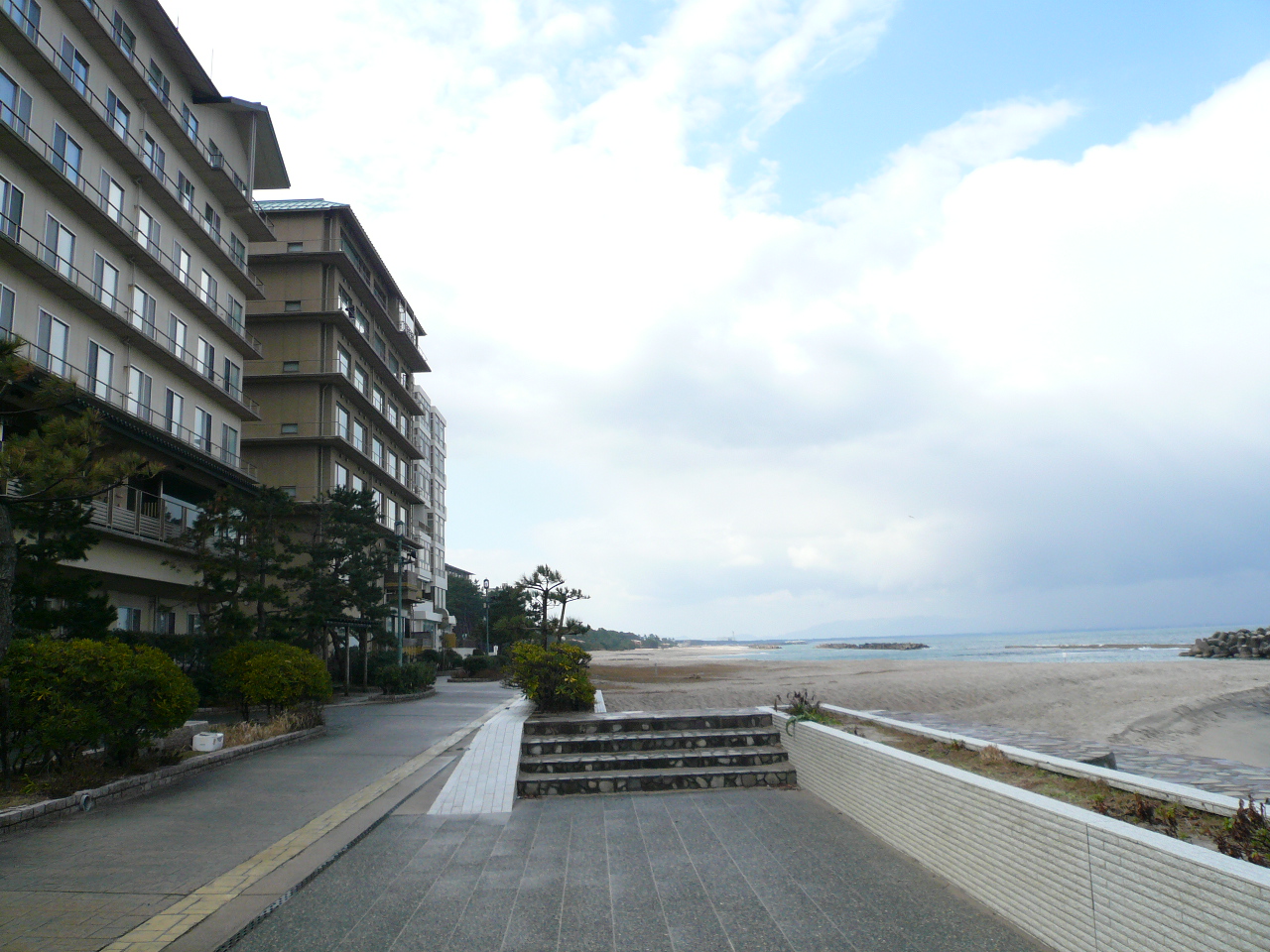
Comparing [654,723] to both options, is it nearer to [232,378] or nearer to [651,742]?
[651,742]

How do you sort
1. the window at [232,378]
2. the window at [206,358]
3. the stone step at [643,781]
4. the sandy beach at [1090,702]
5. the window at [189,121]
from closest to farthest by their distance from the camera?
1. the stone step at [643,781]
2. the sandy beach at [1090,702]
3. the window at [189,121]
4. the window at [206,358]
5. the window at [232,378]

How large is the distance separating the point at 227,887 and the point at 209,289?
106ft

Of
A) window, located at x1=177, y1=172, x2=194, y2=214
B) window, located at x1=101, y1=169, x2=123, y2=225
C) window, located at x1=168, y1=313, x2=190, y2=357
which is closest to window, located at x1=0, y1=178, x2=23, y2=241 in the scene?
window, located at x1=101, y1=169, x2=123, y2=225

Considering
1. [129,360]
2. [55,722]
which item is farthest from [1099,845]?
[129,360]

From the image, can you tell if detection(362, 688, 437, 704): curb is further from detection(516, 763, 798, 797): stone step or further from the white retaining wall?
the white retaining wall

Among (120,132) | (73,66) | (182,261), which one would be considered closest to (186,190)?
(182,261)

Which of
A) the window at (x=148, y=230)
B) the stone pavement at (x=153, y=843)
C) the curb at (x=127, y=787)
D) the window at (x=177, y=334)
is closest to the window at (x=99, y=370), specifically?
the window at (x=177, y=334)

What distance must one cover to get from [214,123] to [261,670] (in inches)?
1031

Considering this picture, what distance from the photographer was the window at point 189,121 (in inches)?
1211

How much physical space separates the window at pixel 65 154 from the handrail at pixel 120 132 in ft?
3.62

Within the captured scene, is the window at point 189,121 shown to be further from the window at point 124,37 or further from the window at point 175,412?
the window at point 175,412

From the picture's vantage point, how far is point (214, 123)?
3362cm

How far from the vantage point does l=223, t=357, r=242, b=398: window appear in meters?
34.8

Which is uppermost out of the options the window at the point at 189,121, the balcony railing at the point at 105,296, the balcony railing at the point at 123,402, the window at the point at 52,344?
the window at the point at 189,121
